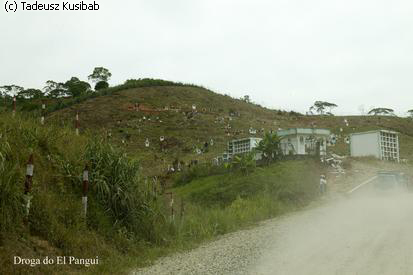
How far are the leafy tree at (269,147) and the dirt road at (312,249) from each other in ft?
44.5

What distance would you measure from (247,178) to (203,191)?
2423 millimetres

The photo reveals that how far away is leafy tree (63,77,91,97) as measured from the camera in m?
72.3

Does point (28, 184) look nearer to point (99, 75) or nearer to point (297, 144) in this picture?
point (297, 144)

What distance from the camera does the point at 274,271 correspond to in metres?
8.92

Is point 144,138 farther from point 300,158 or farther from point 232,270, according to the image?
point 232,270

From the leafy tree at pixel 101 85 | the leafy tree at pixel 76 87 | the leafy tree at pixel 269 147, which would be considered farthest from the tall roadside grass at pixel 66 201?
the leafy tree at pixel 101 85

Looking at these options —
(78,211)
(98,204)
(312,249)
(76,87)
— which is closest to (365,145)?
(312,249)

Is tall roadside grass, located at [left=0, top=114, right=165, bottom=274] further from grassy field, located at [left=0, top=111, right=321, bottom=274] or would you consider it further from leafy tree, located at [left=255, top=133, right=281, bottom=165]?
leafy tree, located at [left=255, top=133, right=281, bottom=165]

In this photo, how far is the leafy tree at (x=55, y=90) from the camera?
233ft

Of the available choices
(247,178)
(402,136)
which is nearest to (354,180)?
(247,178)

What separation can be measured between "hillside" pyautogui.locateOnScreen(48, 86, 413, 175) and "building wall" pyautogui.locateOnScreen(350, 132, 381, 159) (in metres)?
2.85

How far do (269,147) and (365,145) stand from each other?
9.25 metres

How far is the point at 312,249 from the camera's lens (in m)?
10.9

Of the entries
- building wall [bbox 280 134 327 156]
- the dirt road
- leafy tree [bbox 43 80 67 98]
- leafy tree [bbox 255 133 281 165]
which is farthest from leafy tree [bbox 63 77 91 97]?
the dirt road
